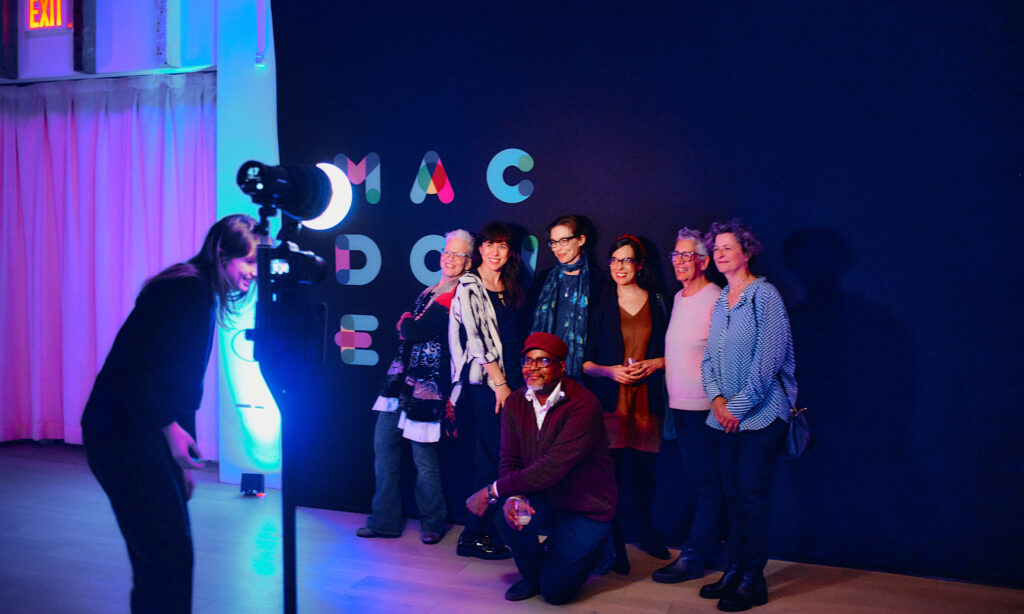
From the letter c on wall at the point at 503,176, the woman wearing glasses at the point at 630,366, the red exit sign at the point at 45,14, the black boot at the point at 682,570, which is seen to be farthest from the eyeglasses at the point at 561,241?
the red exit sign at the point at 45,14

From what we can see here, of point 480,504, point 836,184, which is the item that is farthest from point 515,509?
point 836,184

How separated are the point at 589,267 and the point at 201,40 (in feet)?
10.5

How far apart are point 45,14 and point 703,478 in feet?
18.0

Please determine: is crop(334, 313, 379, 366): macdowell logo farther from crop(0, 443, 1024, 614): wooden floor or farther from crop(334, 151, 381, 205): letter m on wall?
crop(0, 443, 1024, 614): wooden floor

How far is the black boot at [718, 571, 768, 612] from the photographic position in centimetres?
295

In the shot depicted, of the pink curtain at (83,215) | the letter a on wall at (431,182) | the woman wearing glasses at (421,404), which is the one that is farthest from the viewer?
the pink curtain at (83,215)

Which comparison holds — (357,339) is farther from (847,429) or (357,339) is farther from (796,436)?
(847,429)

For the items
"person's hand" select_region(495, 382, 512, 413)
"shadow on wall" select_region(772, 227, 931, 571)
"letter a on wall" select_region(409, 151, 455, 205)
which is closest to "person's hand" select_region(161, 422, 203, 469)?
"person's hand" select_region(495, 382, 512, 413)

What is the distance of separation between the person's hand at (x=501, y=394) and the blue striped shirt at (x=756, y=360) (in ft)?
3.24

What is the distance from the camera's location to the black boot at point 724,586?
3.03 meters

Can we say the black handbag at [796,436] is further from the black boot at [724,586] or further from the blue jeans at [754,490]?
the black boot at [724,586]

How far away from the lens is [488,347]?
141 inches

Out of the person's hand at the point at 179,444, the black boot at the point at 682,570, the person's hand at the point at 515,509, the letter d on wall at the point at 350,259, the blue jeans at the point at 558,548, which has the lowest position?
the black boot at the point at 682,570

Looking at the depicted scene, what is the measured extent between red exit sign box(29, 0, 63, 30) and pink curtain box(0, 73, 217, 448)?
1.38 feet
